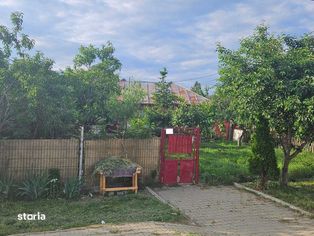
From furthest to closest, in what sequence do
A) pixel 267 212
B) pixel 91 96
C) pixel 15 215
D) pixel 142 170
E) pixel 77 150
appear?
1. pixel 91 96
2. pixel 142 170
3. pixel 77 150
4. pixel 267 212
5. pixel 15 215

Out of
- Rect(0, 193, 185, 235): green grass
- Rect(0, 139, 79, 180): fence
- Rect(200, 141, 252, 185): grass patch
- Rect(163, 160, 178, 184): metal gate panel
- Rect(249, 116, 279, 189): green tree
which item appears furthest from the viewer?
Rect(200, 141, 252, 185): grass patch

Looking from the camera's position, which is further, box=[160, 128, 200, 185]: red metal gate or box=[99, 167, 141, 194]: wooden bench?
box=[160, 128, 200, 185]: red metal gate

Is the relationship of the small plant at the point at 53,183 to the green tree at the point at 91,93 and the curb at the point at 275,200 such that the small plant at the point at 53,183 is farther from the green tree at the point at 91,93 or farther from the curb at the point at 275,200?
the curb at the point at 275,200

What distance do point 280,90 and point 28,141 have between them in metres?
6.99

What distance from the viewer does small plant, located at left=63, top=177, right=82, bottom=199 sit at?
10.0 m

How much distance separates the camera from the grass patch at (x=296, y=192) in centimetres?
1006

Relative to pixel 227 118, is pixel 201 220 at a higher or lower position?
lower

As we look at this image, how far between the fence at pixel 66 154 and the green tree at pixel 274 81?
3.14 m

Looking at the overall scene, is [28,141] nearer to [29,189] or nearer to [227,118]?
[29,189]

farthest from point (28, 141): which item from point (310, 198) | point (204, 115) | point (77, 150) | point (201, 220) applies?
point (204, 115)

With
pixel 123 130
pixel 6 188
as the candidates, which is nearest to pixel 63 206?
pixel 6 188

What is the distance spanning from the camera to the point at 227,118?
2430 cm

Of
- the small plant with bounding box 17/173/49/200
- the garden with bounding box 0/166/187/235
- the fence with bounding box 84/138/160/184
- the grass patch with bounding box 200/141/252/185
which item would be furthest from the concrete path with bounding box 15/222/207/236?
the grass patch with bounding box 200/141/252/185

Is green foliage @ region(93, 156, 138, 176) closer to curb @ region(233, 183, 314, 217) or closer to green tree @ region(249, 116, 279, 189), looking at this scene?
curb @ region(233, 183, 314, 217)
